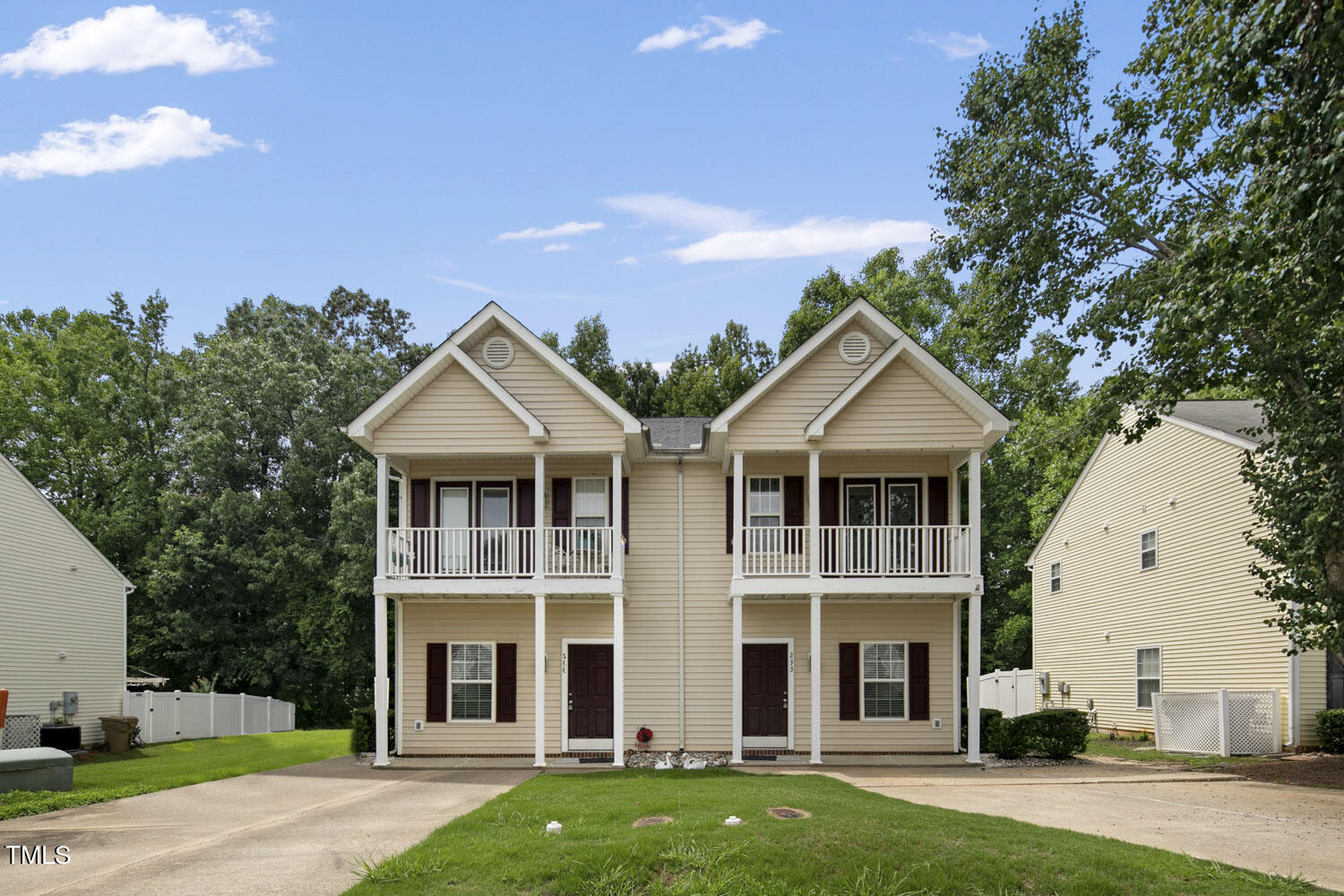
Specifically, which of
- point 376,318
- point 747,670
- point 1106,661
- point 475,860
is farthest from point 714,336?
point 475,860

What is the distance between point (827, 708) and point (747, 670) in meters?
1.61

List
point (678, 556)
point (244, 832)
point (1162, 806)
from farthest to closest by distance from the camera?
point (678, 556), point (1162, 806), point (244, 832)

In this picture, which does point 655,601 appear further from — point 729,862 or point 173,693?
point 173,693

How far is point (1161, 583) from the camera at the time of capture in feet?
76.7

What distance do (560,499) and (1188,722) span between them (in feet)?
42.5

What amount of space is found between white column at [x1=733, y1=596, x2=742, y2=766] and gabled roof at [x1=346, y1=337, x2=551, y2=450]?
3823mm

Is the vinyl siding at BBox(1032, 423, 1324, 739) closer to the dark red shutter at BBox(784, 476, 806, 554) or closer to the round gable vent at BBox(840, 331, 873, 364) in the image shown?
the round gable vent at BBox(840, 331, 873, 364)

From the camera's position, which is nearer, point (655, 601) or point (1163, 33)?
point (1163, 33)

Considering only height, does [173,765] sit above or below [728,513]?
below

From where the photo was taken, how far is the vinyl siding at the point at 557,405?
60.3 feet

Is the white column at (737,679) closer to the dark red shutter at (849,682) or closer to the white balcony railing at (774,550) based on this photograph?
the white balcony railing at (774,550)

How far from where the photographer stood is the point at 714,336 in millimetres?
39688

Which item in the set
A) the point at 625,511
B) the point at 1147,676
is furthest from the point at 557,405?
the point at 1147,676

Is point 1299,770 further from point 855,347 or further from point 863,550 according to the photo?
point 855,347
